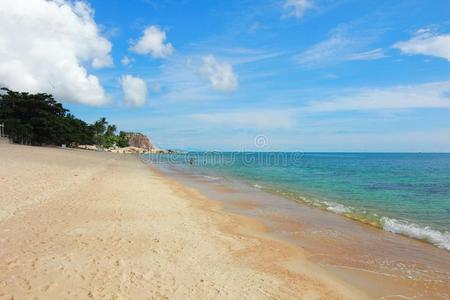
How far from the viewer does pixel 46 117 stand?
172ft

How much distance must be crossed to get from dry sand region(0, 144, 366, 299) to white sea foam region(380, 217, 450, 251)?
4.77m

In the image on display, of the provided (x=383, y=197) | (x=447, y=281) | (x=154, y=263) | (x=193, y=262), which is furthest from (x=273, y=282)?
(x=383, y=197)

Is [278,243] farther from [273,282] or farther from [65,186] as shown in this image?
[65,186]

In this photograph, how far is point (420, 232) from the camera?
12148mm

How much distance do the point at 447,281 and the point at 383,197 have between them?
16089 mm

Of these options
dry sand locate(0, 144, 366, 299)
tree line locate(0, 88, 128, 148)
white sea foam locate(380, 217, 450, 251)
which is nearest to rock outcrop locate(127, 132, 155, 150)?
tree line locate(0, 88, 128, 148)

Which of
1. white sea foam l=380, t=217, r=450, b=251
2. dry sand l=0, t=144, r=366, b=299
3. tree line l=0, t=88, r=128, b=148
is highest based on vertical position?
tree line l=0, t=88, r=128, b=148

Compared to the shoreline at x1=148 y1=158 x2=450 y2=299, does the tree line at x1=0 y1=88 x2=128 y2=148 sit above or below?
above

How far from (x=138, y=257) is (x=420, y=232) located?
964 centimetres

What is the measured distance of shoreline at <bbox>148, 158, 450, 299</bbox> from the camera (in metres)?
7.25

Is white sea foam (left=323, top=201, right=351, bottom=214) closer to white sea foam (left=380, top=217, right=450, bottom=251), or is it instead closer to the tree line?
white sea foam (left=380, top=217, right=450, bottom=251)

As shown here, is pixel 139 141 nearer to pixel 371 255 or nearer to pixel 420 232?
pixel 420 232

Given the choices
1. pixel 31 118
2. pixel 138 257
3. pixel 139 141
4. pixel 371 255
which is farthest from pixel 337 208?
pixel 139 141

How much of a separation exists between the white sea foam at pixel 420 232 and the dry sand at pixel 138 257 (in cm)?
477
